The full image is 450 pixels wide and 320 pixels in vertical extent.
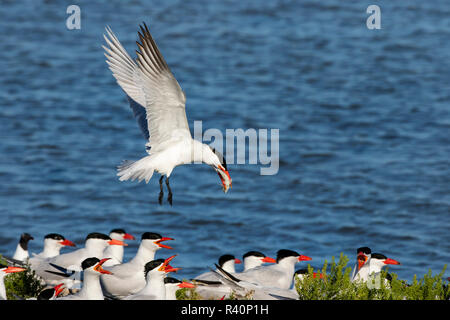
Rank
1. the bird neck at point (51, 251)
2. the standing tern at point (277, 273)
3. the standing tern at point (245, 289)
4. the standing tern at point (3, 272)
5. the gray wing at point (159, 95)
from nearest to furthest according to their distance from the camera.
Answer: the gray wing at point (159, 95) → the standing tern at point (245, 289) → the standing tern at point (3, 272) → the standing tern at point (277, 273) → the bird neck at point (51, 251)

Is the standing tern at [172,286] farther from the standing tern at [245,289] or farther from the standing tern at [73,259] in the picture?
the standing tern at [73,259]

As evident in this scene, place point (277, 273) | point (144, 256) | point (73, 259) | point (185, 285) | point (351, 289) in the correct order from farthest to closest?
point (73, 259) < point (144, 256) < point (277, 273) < point (185, 285) < point (351, 289)

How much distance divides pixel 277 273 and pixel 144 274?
152cm

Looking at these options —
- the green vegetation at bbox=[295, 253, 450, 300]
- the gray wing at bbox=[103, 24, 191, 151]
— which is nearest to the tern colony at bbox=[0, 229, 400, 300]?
the green vegetation at bbox=[295, 253, 450, 300]

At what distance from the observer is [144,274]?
8891 millimetres

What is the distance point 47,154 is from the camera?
1683cm

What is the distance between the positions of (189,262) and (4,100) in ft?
33.5

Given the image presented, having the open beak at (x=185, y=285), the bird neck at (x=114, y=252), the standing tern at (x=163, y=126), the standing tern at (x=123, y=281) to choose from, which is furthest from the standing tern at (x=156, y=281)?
the bird neck at (x=114, y=252)

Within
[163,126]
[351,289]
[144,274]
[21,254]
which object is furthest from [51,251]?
[351,289]

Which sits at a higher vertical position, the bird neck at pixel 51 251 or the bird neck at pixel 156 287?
the bird neck at pixel 156 287

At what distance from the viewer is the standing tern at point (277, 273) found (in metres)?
9.05

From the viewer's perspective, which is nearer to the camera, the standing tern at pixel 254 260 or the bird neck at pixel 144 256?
the bird neck at pixel 144 256

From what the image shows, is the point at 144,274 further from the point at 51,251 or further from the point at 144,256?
the point at 51,251

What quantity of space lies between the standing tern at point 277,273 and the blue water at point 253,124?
2.09m
